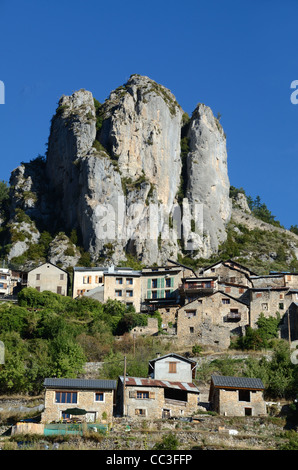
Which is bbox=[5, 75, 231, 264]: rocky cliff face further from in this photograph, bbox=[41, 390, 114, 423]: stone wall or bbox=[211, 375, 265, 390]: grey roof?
bbox=[41, 390, 114, 423]: stone wall

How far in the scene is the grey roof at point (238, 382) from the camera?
164 ft

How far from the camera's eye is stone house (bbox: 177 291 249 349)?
6762 centimetres

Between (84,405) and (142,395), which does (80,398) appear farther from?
(142,395)

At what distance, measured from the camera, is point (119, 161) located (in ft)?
374

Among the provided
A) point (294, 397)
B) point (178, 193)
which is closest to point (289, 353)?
point (294, 397)

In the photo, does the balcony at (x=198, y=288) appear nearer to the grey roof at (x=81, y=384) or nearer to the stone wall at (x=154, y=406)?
the stone wall at (x=154, y=406)

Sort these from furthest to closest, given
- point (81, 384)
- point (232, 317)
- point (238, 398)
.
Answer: point (232, 317) → point (238, 398) → point (81, 384)

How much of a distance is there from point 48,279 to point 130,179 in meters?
32.9

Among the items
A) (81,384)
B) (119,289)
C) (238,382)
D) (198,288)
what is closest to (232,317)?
(198,288)

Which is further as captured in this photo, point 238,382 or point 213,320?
point 213,320

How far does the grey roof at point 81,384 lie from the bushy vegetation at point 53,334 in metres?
5.74

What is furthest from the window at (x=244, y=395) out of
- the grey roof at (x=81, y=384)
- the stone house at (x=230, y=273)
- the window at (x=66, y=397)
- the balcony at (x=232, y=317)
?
the stone house at (x=230, y=273)

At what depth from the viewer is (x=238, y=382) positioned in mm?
50562
